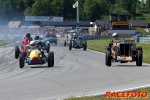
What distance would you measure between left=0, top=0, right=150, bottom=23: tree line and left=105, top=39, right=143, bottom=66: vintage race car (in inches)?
4370

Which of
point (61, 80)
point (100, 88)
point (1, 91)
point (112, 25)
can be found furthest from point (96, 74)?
point (112, 25)

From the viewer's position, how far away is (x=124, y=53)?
69.9 ft

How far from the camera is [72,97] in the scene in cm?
1074

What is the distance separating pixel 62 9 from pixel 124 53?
125 m

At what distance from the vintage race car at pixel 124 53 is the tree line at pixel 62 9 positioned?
11099cm

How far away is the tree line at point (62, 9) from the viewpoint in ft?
447

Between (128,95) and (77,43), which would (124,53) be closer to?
(128,95)

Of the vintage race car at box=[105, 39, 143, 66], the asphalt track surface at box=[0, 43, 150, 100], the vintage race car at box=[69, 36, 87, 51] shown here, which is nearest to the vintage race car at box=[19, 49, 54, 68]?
the vintage race car at box=[105, 39, 143, 66]

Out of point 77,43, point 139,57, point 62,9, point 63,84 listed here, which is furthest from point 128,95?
point 62,9

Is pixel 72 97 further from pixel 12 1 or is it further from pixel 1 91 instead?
pixel 12 1

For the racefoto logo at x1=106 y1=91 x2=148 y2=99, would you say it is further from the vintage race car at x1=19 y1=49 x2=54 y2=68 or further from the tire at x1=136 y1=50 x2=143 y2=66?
the vintage race car at x1=19 y1=49 x2=54 y2=68

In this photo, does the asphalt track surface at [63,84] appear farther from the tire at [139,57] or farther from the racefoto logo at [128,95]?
the tire at [139,57]

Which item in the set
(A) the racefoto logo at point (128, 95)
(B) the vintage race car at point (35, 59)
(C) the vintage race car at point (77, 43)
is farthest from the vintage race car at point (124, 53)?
(C) the vintage race car at point (77, 43)

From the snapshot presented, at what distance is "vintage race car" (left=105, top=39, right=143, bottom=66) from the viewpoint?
2098cm
